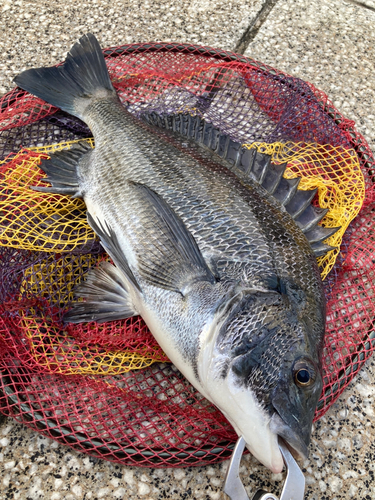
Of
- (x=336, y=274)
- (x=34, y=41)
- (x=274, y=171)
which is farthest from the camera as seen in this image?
Answer: (x=34, y=41)

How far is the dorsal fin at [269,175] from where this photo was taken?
1834 millimetres

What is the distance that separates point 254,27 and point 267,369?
3.13 meters

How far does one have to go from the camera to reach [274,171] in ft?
6.43

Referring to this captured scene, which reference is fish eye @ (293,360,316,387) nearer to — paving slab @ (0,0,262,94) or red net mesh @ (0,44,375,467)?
red net mesh @ (0,44,375,467)

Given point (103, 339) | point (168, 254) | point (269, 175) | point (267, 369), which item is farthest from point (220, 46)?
point (267, 369)

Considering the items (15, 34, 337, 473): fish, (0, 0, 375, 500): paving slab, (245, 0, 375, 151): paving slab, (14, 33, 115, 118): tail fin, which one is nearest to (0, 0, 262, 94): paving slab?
(0, 0, 375, 500): paving slab

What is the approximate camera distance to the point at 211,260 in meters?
1.56

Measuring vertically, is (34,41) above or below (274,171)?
below

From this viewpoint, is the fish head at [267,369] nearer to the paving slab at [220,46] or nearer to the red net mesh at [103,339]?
the red net mesh at [103,339]

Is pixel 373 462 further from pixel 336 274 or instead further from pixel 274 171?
pixel 274 171

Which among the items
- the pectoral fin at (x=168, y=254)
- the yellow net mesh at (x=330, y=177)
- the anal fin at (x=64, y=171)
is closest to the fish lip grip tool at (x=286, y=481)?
the pectoral fin at (x=168, y=254)

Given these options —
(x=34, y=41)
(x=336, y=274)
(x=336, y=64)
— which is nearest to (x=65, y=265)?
(x=336, y=274)

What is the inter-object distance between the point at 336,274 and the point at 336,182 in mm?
591

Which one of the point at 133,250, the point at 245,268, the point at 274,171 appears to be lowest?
the point at 133,250
